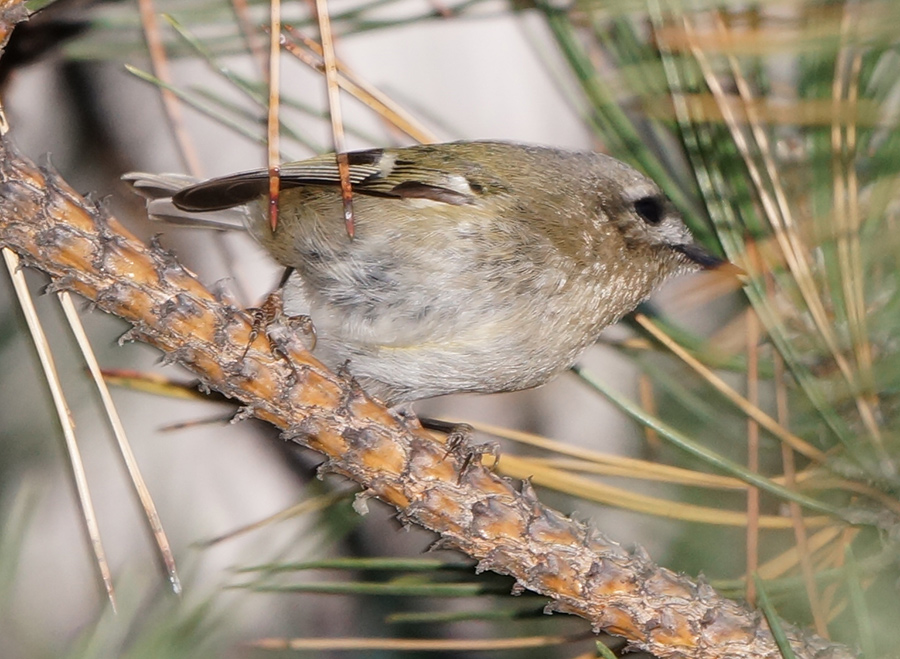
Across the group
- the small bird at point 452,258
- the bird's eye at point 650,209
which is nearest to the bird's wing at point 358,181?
the small bird at point 452,258

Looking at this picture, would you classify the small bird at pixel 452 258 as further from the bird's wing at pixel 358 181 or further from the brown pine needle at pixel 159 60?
the brown pine needle at pixel 159 60

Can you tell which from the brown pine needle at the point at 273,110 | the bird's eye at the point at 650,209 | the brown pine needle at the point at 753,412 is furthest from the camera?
the bird's eye at the point at 650,209

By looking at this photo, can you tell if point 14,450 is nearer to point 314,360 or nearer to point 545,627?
point 314,360

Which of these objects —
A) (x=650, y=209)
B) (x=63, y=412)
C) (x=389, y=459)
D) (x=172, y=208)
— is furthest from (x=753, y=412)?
(x=172, y=208)

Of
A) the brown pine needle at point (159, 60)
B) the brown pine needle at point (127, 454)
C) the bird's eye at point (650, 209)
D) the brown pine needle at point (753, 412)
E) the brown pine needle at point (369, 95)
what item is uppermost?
the bird's eye at point (650, 209)

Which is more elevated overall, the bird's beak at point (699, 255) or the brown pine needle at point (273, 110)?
the bird's beak at point (699, 255)

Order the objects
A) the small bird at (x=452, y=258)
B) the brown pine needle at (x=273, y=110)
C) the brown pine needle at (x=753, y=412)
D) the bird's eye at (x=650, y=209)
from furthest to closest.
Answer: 1. the bird's eye at (x=650, y=209)
2. the small bird at (x=452, y=258)
3. the brown pine needle at (x=753, y=412)
4. the brown pine needle at (x=273, y=110)

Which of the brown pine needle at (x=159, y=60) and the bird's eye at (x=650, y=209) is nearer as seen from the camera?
the brown pine needle at (x=159, y=60)
